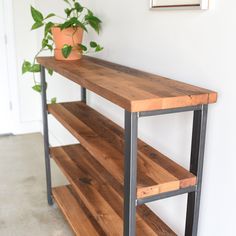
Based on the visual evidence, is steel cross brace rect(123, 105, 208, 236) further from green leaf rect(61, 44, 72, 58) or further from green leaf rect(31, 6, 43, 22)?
green leaf rect(31, 6, 43, 22)

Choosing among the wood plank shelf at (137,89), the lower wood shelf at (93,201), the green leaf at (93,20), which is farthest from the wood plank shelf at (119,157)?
the green leaf at (93,20)

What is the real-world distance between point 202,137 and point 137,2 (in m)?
0.74

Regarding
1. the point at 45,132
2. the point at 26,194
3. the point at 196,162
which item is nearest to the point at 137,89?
the point at 196,162

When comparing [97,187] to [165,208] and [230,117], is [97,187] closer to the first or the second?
[165,208]

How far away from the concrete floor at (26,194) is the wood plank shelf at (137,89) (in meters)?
1.12

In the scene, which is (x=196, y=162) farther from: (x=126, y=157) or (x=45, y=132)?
(x=45, y=132)

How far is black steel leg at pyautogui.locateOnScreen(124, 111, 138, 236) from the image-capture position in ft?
3.35

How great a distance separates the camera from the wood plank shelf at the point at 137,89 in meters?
1.00

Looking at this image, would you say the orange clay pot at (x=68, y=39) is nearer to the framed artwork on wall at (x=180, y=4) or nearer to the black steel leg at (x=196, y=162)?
the framed artwork on wall at (x=180, y=4)

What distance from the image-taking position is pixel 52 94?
3391 mm

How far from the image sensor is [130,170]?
3.46 ft

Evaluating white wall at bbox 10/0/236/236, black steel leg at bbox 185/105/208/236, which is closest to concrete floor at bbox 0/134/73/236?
white wall at bbox 10/0/236/236

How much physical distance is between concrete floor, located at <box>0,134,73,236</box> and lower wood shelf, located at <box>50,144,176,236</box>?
176 mm

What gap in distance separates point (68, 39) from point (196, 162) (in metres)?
1.13
